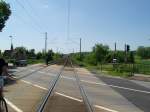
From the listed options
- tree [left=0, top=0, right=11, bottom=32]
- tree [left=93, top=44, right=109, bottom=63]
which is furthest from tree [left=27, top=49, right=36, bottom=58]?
tree [left=0, top=0, right=11, bottom=32]

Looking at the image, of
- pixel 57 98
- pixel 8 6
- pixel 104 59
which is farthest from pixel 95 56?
pixel 57 98

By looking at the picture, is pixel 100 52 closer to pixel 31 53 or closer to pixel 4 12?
pixel 31 53

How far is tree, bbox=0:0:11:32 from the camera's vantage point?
61594 mm

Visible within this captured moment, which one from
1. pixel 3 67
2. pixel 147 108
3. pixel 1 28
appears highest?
pixel 1 28

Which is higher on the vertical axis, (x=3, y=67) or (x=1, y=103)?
(x=3, y=67)

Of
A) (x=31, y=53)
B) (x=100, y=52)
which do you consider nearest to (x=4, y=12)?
(x=100, y=52)

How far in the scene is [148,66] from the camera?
55938 millimetres

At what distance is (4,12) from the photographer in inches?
2457

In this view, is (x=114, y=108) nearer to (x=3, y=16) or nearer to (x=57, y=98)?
(x=57, y=98)

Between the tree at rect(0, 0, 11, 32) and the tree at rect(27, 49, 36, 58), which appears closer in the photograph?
the tree at rect(0, 0, 11, 32)

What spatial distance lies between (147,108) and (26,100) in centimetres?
482

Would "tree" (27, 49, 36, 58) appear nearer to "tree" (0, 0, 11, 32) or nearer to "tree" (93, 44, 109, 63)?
"tree" (93, 44, 109, 63)

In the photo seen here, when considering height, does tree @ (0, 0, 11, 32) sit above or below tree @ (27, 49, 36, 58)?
above

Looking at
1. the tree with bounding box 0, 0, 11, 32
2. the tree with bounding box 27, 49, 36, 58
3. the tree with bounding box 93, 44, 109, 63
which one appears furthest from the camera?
the tree with bounding box 27, 49, 36, 58
